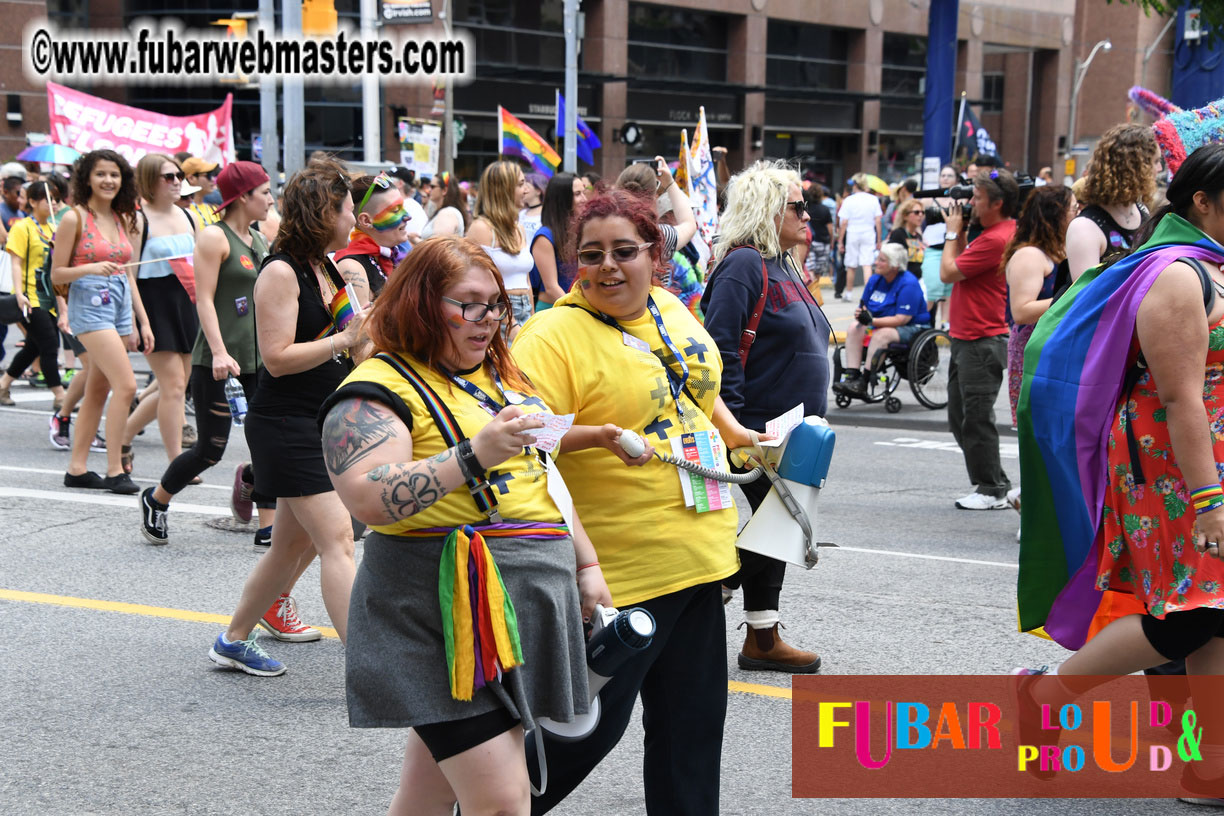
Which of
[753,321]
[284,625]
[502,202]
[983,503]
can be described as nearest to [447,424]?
[753,321]

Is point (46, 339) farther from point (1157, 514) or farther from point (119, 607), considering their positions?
point (1157, 514)

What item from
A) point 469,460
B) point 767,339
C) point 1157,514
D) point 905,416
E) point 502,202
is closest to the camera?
point 469,460

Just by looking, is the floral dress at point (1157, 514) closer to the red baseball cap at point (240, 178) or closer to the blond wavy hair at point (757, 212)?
the blond wavy hair at point (757, 212)

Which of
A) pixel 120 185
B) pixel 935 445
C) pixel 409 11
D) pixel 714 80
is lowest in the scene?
pixel 935 445

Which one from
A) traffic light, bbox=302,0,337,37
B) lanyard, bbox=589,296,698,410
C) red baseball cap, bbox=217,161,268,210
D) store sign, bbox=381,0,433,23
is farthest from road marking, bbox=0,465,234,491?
store sign, bbox=381,0,433,23

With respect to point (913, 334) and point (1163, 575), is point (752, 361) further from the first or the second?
point (913, 334)

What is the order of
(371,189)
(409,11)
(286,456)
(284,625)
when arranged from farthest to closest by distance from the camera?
(409,11) < (284,625) < (371,189) < (286,456)

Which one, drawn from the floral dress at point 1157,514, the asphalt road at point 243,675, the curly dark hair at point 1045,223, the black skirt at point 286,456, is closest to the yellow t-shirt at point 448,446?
the asphalt road at point 243,675

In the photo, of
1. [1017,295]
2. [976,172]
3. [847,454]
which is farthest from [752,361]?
[847,454]

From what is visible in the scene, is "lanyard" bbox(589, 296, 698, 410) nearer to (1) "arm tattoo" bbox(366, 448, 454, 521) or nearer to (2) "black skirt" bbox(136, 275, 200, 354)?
(1) "arm tattoo" bbox(366, 448, 454, 521)

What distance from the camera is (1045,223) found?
6801mm

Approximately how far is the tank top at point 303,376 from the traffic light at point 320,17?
1566cm

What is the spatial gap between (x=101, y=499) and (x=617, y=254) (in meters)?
5.72

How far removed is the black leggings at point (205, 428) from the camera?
6523 millimetres
